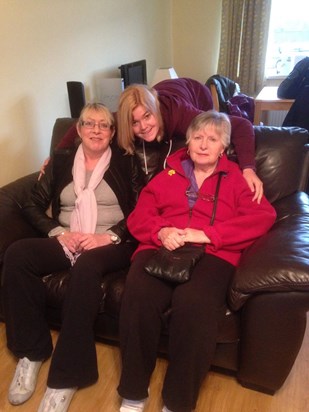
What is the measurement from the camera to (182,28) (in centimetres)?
429

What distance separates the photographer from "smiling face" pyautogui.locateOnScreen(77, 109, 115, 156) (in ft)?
5.18

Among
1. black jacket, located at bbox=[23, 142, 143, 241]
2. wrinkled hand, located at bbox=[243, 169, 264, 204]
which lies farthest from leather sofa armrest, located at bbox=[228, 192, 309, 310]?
black jacket, located at bbox=[23, 142, 143, 241]

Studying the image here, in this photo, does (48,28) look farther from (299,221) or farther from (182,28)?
(182,28)

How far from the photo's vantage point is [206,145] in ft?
4.71

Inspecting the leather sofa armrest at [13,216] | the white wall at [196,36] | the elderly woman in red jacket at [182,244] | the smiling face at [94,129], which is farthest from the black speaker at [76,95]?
the white wall at [196,36]

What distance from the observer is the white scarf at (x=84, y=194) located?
1.58 m

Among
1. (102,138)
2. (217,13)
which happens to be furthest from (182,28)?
(102,138)

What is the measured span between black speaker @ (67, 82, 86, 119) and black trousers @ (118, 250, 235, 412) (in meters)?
1.63

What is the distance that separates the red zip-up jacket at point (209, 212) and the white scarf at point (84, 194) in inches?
7.6

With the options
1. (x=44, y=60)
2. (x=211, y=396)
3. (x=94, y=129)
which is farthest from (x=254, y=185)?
(x=44, y=60)

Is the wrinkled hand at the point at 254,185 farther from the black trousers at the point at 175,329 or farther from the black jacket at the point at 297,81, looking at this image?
the black jacket at the point at 297,81

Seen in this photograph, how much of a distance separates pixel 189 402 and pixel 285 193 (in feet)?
3.38

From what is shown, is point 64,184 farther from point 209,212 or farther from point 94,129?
point 209,212

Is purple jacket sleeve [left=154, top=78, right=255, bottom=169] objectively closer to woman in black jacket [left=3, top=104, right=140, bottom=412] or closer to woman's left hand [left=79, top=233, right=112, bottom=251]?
woman in black jacket [left=3, top=104, right=140, bottom=412]
